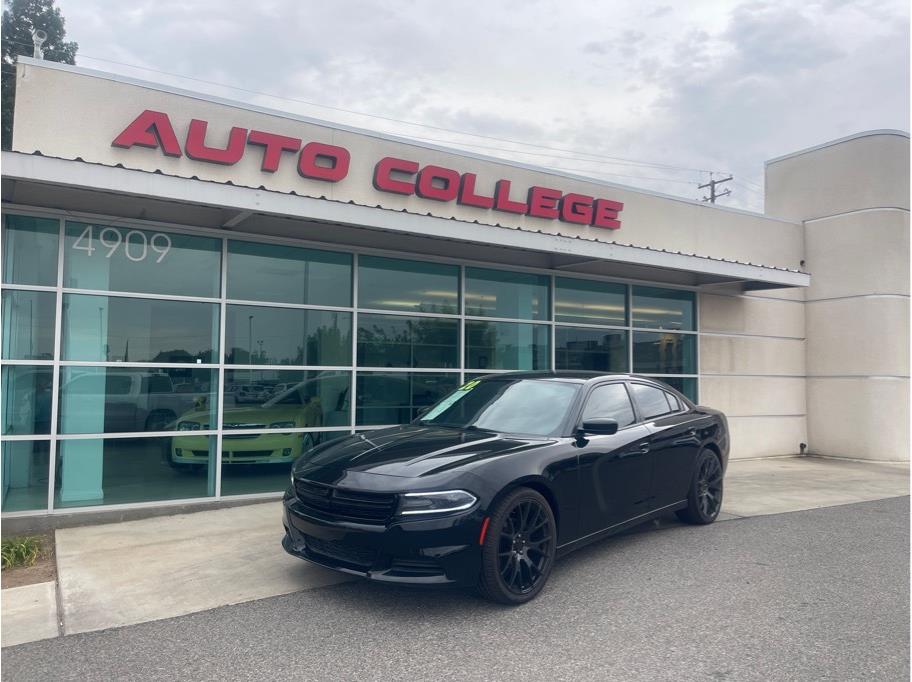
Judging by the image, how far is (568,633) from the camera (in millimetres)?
4270

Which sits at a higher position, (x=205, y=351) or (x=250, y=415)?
(x=205, y=351)

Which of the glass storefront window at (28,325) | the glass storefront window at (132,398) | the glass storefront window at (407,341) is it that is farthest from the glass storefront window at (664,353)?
the glass storefront window at (28,325)

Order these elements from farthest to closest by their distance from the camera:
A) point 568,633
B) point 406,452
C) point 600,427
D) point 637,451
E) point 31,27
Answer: point 31,27 → point 637,451 → point 600,427 → point 406,452 → point 568,633

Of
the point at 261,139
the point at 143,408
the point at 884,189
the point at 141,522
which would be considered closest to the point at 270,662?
the point at 141,522

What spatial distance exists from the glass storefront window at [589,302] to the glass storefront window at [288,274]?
12.0 ft

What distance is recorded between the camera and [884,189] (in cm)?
1344

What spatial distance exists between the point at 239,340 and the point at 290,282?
0.96 m

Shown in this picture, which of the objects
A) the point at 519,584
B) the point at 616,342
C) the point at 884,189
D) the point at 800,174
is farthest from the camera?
the point at 800,174

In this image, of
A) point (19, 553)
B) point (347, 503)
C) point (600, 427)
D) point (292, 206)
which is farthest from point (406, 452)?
point (19, 553)

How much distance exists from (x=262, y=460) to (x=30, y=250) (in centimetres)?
333

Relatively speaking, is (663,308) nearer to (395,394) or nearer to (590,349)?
(590,349)

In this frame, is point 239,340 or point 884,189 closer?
point 239,340

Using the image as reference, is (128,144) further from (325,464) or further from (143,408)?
(325,464)

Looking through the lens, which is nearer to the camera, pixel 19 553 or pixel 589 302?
pixel 19 553
